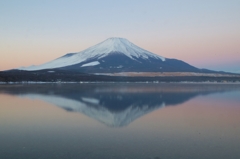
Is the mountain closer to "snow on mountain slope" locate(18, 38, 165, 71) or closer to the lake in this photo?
"snow on mountain slope" locate(18, 38, 165, 71)

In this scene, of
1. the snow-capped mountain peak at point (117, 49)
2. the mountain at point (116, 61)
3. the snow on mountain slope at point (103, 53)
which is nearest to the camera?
the mountain at point (116, 61)

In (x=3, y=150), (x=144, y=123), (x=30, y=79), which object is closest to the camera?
(x=3, y=150)

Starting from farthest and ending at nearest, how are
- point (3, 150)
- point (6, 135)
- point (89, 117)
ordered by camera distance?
point (89, 117), point (6, 135), point (3, 150)

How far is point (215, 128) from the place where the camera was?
8141 mm

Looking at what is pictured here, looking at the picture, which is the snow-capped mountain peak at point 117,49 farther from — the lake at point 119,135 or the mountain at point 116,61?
the lake at point 119,135

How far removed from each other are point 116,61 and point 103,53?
16698mm

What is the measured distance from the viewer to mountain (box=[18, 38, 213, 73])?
9112cm

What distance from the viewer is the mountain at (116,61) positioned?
299ft

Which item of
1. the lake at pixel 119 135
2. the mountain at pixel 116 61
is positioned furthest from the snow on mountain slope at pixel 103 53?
the lake at pixel 119 135

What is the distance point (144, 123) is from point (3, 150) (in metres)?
4.67

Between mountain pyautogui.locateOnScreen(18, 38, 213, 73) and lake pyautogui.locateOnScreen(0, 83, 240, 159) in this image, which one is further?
mountain pyautogui.locateOnScreen(18, 38, 213, 73)

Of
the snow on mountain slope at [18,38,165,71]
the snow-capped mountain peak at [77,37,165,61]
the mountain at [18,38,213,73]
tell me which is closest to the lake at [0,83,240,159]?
the mountain at [18,38,213,73]

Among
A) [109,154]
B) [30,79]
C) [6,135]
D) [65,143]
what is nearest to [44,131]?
[6,135]

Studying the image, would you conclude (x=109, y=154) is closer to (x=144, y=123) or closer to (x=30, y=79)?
(x=144, y=123)
